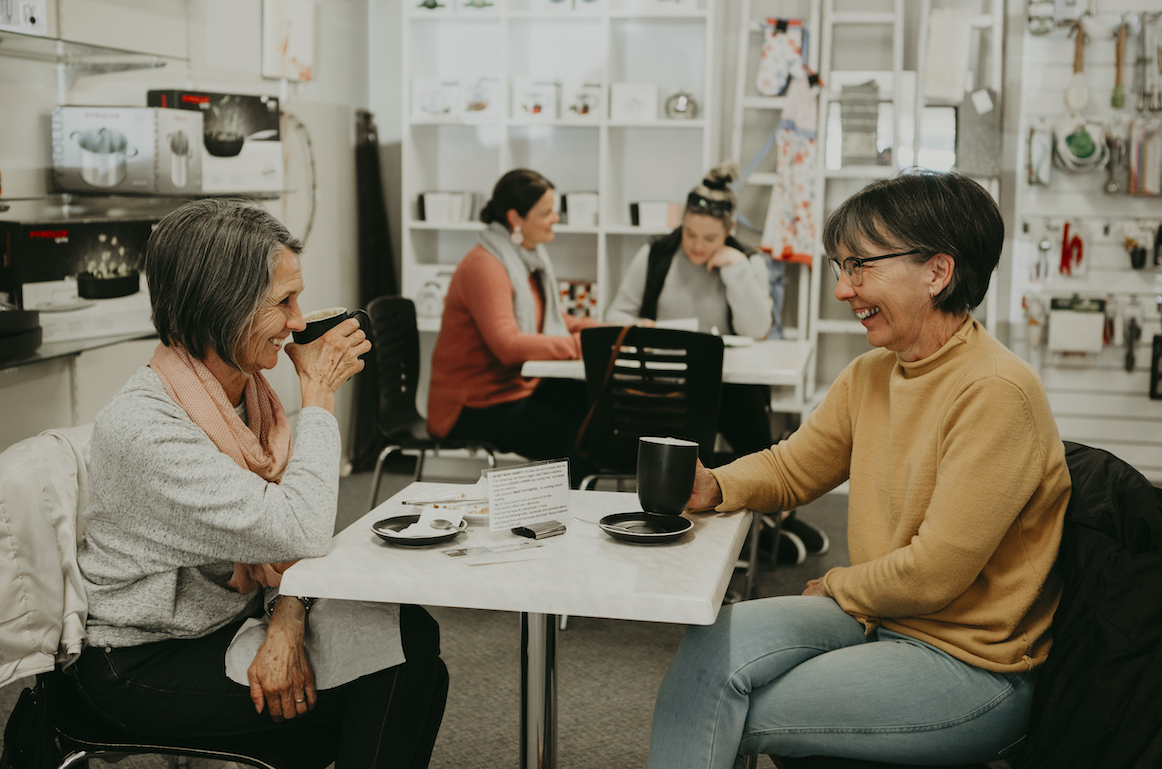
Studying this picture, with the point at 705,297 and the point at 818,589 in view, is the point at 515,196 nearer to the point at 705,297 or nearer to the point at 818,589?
the point at 705,297

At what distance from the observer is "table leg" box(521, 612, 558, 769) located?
4.68ft

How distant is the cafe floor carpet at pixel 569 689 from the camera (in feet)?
7.36

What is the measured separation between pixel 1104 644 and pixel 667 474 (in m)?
0.57

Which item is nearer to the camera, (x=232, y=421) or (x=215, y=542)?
(x=215, y=542)

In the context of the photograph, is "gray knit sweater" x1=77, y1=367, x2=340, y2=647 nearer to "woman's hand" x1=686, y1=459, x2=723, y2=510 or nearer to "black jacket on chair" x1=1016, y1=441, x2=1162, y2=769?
"woman's hand" x1=686, y1=459, x2=723, y2=510

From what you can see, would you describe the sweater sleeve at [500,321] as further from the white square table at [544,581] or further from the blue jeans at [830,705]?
the blue jeans at [830,705]

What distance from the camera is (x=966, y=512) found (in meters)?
1.27

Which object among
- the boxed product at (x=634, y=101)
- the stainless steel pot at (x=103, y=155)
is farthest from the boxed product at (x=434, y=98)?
the stainless steel pot at (x=103, y=155)

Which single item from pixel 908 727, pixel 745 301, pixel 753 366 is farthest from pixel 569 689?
pixel 745 301

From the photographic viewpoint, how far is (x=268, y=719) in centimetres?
139

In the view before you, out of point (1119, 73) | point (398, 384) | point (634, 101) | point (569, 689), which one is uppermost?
point (1119, 73)

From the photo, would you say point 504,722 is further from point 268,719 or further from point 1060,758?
point 1060,758

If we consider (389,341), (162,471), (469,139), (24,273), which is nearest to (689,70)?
(469,139)

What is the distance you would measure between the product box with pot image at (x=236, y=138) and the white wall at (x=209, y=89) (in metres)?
0.16
